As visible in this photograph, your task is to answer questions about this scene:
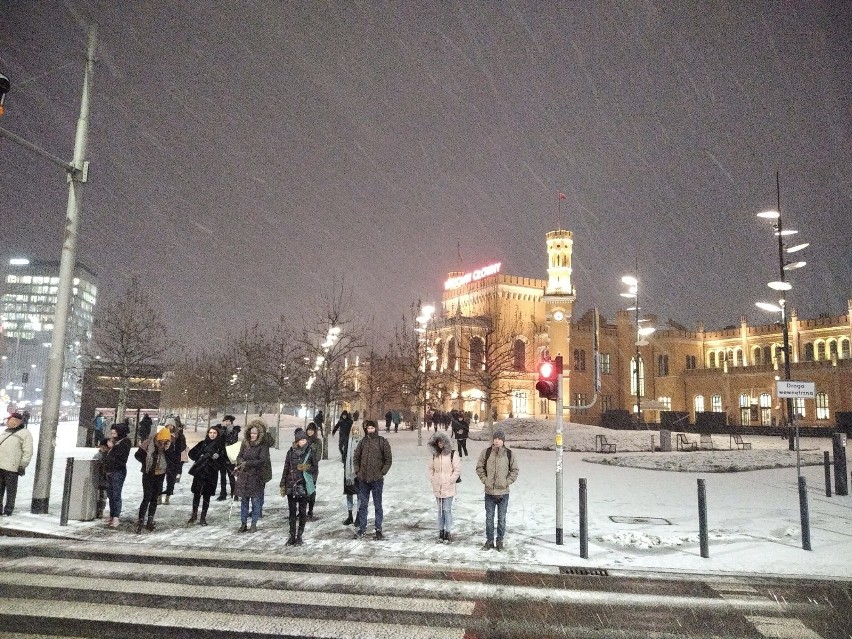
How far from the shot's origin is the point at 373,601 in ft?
21.0

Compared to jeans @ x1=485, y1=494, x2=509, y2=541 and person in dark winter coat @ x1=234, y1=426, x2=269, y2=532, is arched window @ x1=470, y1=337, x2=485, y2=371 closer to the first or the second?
person in dark winter coat @ x1=234, y1=426, x2=269, y2=532

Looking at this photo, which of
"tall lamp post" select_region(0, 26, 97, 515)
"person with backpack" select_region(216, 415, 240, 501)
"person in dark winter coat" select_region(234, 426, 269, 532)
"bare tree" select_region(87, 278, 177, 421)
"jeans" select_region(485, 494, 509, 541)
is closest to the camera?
"jeans" select_region(485, 494, 509, 541)

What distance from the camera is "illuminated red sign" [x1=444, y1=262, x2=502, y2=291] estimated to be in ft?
241

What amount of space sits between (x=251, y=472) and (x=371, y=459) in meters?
2.10

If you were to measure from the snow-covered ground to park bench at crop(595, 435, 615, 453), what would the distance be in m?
9.07

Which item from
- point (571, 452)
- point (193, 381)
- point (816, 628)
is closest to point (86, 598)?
point (816, 628)

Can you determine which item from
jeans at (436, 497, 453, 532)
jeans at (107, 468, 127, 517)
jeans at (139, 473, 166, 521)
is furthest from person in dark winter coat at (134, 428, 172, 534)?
jeans at (436, 497, 453, 532)

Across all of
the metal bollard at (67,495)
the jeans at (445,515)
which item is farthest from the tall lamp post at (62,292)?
the jeans at (445,515)

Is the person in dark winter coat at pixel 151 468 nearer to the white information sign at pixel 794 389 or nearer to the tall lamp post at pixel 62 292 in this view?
the tall lamp post at pixel 62 292

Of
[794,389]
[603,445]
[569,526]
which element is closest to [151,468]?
[569,526]

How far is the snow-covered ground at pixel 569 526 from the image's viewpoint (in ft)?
28.0

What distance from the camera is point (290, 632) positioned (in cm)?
544

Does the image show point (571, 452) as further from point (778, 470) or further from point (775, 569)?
point (775, 569)

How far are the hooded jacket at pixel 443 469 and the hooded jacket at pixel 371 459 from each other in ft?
2.50
